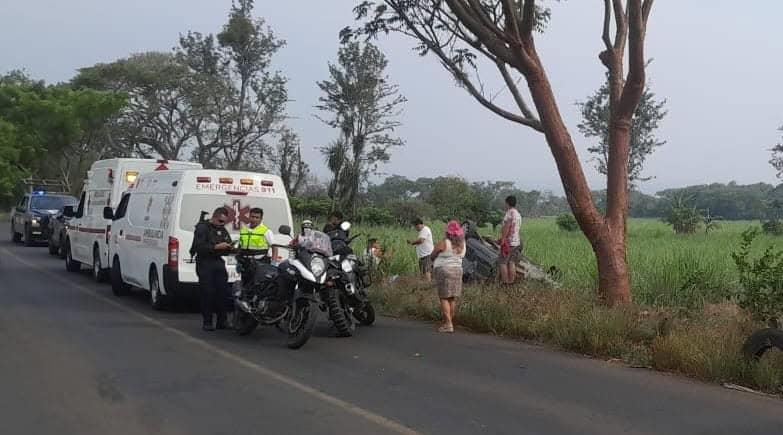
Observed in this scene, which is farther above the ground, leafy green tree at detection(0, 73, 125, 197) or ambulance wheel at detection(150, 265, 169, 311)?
leafy green tree at detection(0, 73, 125, 197)

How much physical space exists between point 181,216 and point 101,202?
22.6ft

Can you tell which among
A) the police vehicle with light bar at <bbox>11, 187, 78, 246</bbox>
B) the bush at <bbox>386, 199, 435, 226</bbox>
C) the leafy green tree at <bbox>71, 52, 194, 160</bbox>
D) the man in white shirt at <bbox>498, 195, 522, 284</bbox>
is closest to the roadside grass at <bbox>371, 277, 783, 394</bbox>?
the man in white shirt at <bbox>498, 195, 522, 284</bbox>

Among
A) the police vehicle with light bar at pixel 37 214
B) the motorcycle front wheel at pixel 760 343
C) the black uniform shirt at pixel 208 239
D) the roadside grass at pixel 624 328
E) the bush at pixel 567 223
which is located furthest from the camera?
the bush at pixel 567 223

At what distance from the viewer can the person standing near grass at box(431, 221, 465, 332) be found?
11711 millimetres

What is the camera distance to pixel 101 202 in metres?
19.1

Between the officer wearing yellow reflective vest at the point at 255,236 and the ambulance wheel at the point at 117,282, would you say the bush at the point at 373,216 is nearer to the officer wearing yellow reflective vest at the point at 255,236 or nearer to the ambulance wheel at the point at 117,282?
the ambulance wheel at the point at 117,282

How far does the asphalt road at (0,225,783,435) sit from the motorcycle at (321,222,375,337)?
0.30 m

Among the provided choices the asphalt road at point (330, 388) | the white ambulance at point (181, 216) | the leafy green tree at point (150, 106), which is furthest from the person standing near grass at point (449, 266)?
the leafy green tree at point (150, 106)

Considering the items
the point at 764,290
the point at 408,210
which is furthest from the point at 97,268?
the point at 408,210

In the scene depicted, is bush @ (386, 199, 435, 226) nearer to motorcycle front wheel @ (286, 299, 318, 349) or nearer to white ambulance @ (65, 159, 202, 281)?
white ambulance @ (65, 159, 202, 281)

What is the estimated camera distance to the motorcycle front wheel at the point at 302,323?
10.1 m

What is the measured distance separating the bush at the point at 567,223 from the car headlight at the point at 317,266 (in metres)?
26.9

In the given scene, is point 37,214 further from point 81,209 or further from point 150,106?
point 150,106

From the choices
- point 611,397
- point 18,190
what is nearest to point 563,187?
point 611,397
